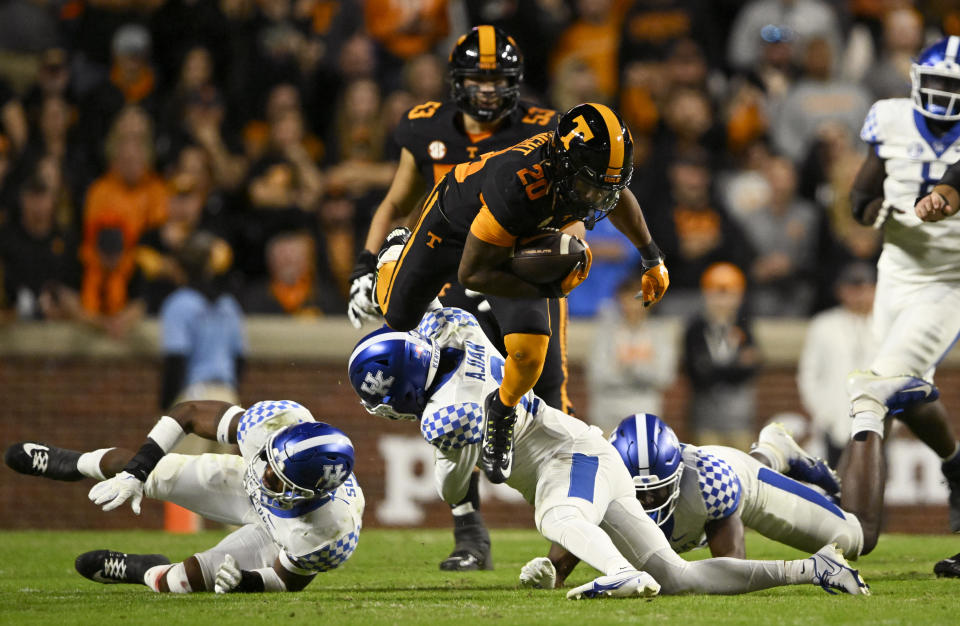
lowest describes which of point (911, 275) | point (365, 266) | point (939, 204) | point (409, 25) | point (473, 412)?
point (473, 412)

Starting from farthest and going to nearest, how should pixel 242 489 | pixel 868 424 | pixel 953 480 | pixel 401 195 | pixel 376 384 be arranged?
1. pixel 401 195
2. pixel 953 480
3. pixel 868 424
4. pixel 242 489
5. pixel 376 384

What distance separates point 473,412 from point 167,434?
1470 mm

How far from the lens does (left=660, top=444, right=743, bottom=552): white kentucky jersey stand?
20.7 feet

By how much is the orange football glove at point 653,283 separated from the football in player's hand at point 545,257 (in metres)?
0.63

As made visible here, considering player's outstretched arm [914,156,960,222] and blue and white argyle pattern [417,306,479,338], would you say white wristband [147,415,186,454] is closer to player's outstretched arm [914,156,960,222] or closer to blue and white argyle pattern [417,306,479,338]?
blue and white argyle pattern [417,306,479,338]

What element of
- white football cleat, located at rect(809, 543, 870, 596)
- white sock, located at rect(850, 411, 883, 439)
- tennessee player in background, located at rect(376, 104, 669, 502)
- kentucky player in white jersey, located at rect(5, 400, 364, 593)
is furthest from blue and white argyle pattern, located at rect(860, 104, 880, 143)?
kentucky player in white jersey, located at rect(5, 400, 364, 593)

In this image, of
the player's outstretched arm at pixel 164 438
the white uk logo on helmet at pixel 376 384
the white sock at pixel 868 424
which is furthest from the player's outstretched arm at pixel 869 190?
the player's outstretched arm at pixel 164 438

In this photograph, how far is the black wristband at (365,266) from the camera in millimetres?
7406

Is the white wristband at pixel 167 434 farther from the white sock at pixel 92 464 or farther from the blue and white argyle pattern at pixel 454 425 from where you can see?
the blue and white argyle pattern at pixel 454 425

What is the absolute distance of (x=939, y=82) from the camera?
726 cm

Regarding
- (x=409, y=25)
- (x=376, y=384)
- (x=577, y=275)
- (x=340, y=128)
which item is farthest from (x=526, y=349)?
(x=409, y=25)

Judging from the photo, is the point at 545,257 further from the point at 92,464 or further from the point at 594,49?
the point at 594,49

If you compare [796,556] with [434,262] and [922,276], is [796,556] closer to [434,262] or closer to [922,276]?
→ [922,276]

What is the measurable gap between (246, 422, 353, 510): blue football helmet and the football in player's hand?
1.10 meters
